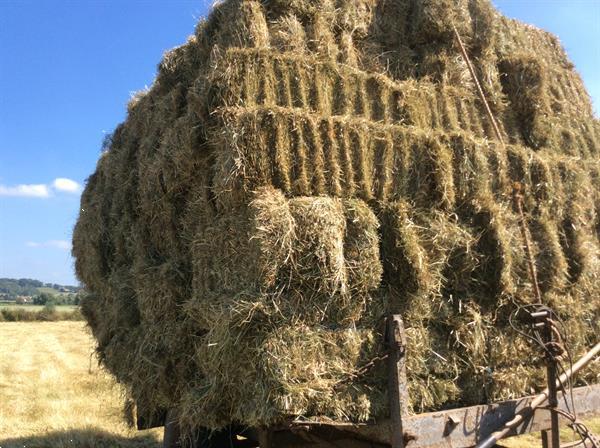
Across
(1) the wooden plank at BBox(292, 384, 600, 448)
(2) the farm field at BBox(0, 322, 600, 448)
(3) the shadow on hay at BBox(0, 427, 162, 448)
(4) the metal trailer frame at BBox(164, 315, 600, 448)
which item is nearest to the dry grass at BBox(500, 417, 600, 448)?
(2) the farm field at BBox(0, 322, 600, 448)

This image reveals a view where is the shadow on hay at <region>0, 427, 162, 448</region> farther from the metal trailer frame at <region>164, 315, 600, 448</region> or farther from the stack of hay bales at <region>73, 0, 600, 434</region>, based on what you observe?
the metal trailer frame at <region>164, 315, 600, 448</region>

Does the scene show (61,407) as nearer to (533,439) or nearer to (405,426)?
(533,439)

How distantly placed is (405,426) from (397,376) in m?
0.30

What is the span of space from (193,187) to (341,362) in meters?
1.73

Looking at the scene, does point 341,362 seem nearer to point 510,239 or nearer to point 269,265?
point 269,265

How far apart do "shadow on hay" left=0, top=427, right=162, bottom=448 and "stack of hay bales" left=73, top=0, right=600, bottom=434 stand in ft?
6.85

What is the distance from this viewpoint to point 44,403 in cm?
893

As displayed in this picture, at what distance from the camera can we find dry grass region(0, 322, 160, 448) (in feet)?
23.1

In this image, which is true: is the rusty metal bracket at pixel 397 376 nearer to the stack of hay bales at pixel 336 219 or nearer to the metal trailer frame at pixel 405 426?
the metal trailer frame at pixel 405 426

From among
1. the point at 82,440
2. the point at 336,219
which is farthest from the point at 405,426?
the point at 82,440

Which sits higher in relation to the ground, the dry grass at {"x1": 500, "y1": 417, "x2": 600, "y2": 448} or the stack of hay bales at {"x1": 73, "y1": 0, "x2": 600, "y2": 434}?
the stack of hay bales at {"x1": 73, "y1": 0, "x2": 600, "y2": 434}

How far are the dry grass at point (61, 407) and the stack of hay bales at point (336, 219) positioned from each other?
200 cm

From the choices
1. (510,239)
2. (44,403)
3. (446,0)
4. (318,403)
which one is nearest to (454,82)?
(446,0)

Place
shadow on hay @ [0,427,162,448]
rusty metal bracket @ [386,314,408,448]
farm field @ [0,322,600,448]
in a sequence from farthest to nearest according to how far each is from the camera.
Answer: farm field @ [0,322,600,448]
shadow on hay @ [0,427,162,448]
rusty metal bracket @ [386,314,408,448]
